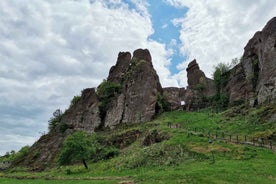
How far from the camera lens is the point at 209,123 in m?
70.1

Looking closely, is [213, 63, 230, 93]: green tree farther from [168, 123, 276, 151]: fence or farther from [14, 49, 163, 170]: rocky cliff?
[168, 123, 276, 151]: fence

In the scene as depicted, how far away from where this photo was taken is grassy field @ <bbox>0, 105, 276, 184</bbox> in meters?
34.5

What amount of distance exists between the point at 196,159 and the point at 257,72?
165ft

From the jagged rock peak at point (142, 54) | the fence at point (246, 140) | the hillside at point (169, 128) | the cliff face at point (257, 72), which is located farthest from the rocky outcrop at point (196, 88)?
the fence at point (246, 140)

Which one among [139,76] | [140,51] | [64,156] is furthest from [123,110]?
[64,156]

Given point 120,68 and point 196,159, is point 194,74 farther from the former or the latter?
point 196,159

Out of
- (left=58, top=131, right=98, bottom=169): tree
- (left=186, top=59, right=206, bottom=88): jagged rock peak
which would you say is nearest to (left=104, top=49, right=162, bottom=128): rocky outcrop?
(left=186, top=59, right=206, bottom=88): jagged rock peak

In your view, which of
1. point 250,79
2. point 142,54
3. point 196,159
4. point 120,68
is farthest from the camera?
point 120,68

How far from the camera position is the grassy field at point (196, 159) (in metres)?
34.5

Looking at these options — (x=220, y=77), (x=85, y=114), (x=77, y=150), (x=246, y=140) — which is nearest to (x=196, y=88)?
(x=220, y=77)

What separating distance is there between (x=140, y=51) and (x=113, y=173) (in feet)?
225

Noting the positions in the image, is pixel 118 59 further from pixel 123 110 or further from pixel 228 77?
pixel 228 77

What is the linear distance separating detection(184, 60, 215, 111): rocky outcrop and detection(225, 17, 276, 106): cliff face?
10.6m

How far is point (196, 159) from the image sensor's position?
1748 inches
